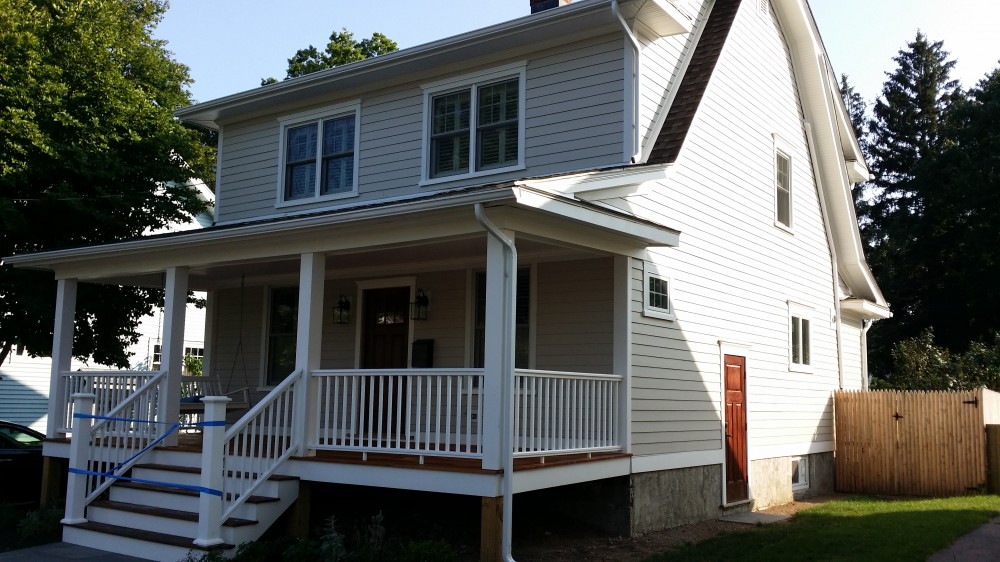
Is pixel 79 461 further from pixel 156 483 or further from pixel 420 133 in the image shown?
pixel 420 133

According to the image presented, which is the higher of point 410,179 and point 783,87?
point 783,87

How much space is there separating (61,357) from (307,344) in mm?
5170

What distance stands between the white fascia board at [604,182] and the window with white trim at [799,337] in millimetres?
6060

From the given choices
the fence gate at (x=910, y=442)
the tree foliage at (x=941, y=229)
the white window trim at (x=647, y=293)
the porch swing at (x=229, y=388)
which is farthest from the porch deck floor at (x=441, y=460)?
the tree foliage at (x=941, y=229)

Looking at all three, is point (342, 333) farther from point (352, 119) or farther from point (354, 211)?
point (354, 211)

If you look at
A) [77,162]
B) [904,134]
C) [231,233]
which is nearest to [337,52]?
[77,162]

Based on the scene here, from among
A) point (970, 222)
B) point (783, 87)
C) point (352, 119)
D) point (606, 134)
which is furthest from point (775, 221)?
point (970, 222)

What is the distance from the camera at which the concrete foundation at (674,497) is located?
11.1m

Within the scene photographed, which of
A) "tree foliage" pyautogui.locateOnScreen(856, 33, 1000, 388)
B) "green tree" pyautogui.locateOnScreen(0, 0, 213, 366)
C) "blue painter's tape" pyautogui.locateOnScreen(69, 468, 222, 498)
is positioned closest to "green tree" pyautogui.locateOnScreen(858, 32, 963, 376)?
"tree foliage" pyautogui.locateOnScreen(856, 33, 1000, 388)

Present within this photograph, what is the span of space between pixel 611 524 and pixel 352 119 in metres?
7.38

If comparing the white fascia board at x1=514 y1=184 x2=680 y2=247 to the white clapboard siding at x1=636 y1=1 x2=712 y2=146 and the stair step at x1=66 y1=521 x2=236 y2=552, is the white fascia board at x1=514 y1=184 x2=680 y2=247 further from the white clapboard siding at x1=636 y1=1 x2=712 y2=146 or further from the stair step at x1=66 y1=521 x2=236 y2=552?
the stair step at x1=66 y1=521 x2=236 y2=552

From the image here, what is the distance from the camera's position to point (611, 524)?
10.9 m

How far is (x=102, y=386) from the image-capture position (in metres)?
12.6

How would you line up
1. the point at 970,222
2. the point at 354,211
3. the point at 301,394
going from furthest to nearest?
the point at 970,222, the point at 301,394, the point at 354,211
